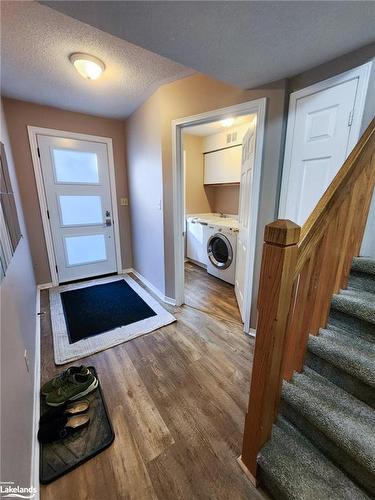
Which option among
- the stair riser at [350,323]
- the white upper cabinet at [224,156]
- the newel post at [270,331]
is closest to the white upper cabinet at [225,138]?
the white upper cabinet at [224,156]

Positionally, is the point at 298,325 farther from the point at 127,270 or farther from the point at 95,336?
the point at 127,270

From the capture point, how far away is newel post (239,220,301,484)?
0.77 meters

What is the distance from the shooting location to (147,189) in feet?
9.30

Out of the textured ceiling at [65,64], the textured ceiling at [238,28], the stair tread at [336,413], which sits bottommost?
the stair tread at [336,413]

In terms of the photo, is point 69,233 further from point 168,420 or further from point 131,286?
point 168,420

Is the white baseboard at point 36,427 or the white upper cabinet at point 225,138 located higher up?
the white upper cabinet at point 225,138

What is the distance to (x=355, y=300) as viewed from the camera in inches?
46.6

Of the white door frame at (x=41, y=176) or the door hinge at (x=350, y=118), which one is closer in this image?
the door hinge at (x=350, y=118)

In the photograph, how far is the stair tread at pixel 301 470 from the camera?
2.71 ft

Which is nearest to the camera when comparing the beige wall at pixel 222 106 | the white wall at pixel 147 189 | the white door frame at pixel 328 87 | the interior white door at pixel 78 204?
the white door frame at pixel 328 87

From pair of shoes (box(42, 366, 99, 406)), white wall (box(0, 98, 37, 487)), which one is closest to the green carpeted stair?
white wall (box(0, 98, 37, 487))

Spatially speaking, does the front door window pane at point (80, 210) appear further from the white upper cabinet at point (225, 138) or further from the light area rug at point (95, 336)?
the white upper cabinet at point (225, 138)

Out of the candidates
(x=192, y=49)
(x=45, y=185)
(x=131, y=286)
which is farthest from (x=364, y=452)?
(x=45, y=185)

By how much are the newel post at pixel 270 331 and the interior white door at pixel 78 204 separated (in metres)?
3.13
